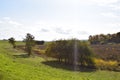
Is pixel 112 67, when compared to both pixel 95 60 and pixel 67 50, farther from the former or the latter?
pixel 67 50

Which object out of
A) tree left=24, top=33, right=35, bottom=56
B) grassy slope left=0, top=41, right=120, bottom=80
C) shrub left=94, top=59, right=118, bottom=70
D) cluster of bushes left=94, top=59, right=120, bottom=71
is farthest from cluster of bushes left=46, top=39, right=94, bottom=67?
grassy slope left=0, top=41, right=120, bottom=80

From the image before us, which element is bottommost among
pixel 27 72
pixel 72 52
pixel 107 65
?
pixel 107 65

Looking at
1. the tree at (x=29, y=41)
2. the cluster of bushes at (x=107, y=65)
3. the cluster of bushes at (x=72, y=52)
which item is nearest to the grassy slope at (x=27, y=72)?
the cluster of bushes at (x=107, y=65)

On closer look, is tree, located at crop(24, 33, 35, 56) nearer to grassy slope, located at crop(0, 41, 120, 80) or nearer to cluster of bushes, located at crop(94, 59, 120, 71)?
cluster of bushes, located at crop(94, 59, 120, 71)

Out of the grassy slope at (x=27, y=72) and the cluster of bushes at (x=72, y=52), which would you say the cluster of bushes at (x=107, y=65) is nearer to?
the cluster of bushes at (x=72, y=52)

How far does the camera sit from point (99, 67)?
88.5 m

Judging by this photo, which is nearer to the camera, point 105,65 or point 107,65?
point 107,65

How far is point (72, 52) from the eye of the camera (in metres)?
93.9

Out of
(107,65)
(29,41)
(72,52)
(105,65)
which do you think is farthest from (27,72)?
(29,41)

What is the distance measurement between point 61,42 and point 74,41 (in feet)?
15.5

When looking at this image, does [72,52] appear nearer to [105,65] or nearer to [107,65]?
[105,65]

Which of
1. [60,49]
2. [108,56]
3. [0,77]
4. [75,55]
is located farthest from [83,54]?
[0,77]

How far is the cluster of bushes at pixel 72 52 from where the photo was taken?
9144 centimetres

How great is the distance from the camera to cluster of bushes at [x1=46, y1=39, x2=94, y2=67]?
9144 centimetres
